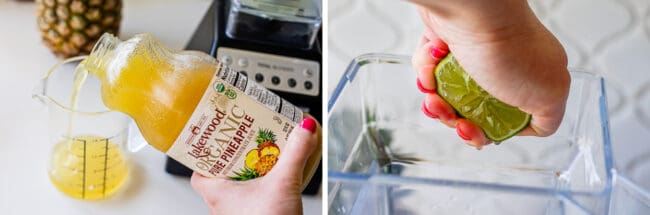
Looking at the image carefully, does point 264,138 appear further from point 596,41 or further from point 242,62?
point 596,41

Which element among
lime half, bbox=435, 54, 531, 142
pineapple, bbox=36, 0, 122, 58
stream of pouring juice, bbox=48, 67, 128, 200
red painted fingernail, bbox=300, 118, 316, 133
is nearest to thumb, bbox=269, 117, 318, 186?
red painted fingernail, bbox=300, 118, 316, 133

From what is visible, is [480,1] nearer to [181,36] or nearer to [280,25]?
[280,25]

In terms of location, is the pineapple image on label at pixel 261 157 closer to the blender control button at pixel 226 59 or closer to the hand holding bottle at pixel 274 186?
the hand holding bottle at pixel 274 186

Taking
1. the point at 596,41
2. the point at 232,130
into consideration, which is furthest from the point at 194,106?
the point at 596,41

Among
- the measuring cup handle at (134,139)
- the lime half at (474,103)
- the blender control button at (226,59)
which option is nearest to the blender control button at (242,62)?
the blender control button at (226,59)

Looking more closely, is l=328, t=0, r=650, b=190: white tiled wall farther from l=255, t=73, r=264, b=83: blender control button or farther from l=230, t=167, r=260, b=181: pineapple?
l=230, t=167, r=260, b=181: pineapple

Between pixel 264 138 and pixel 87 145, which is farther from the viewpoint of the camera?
pixel 87 145
